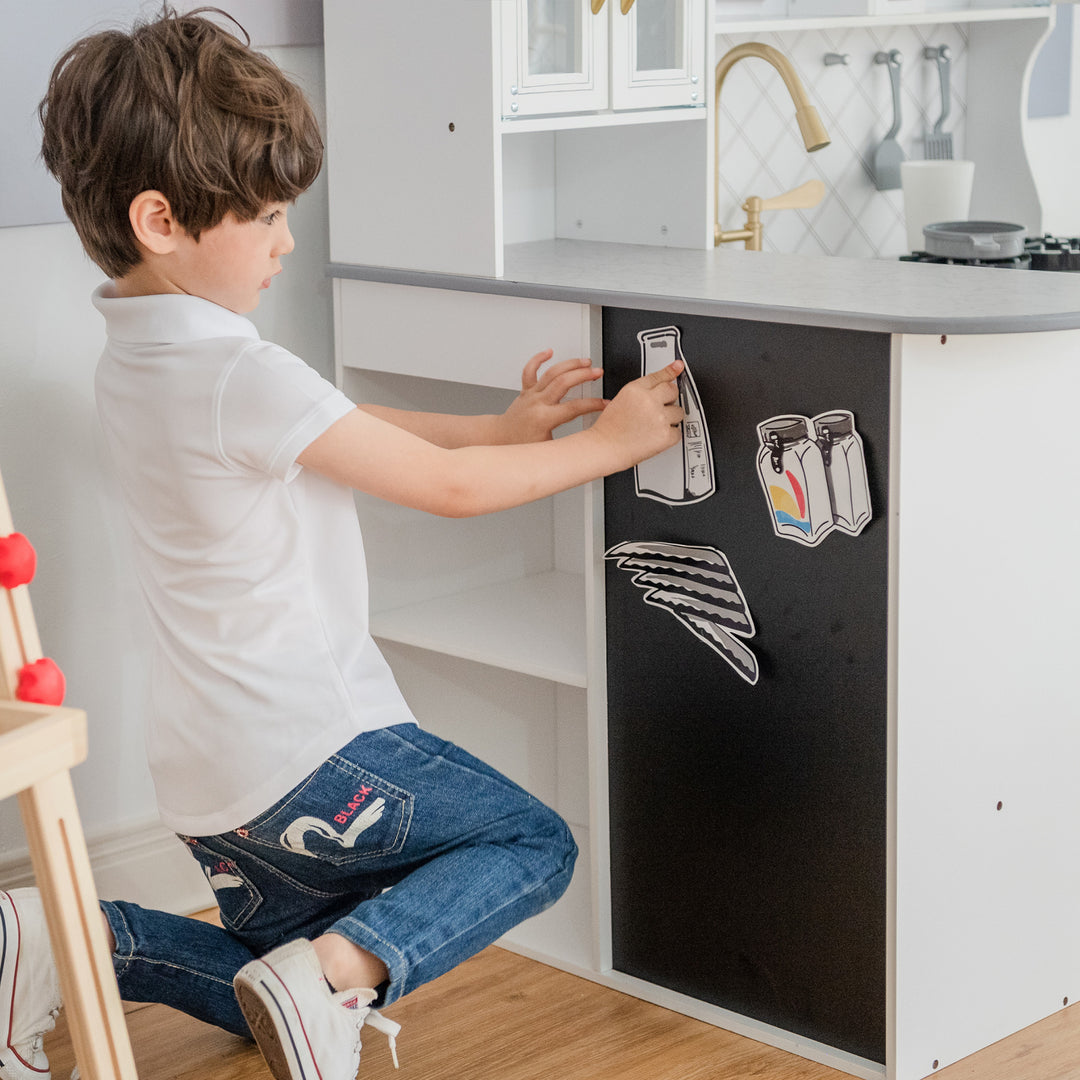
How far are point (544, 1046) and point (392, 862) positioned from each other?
356 millimetres

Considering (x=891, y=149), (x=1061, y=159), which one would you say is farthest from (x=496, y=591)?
(x=1061, y=159)

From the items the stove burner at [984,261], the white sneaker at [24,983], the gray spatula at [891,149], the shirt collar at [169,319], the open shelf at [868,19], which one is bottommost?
the white sneaker at [24,983]

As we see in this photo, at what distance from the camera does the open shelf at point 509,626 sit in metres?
1.65

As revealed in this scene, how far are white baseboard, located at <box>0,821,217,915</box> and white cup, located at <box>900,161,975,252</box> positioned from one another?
1435 millimetres

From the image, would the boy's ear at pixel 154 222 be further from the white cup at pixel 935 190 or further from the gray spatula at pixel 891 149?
the gray spatula at pixel 891 149

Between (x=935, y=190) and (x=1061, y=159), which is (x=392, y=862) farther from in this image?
(x=1061, y=159)

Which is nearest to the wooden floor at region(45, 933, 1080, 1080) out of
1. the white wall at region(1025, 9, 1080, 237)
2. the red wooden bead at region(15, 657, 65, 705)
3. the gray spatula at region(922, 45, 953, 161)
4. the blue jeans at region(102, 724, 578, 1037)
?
the blue jeans at region(102, 724, 578, 1037)

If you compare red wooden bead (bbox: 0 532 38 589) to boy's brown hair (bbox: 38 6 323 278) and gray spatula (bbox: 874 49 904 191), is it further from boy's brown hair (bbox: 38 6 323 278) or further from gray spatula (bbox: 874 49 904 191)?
gray spatula (bbox: 874 49 904 191)

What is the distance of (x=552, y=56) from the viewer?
1603mm

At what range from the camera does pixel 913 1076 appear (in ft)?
4.72

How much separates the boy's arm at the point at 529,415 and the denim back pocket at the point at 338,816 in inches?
14.6

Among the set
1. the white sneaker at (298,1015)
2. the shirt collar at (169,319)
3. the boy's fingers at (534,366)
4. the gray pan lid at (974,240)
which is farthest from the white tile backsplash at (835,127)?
the white sneaker at (298,1015)

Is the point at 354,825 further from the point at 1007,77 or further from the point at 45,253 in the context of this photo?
the point at 1007,77

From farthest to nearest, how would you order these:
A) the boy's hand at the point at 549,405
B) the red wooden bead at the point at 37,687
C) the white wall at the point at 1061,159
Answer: the white wall at the point at 1061,159, the boy's hand at the point at 549,405, the red wooden bead at the point at 37,687
